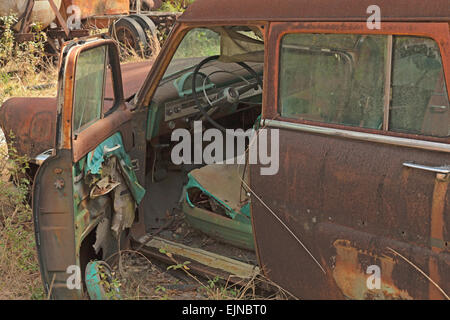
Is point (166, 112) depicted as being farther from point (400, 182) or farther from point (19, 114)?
point (400, 182)

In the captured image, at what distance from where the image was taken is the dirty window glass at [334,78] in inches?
89.3

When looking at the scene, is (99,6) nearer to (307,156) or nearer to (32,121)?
(32,121)

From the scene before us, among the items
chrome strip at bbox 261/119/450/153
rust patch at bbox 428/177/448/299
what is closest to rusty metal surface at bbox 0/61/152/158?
chrome strip at bbox 261/119/450/153

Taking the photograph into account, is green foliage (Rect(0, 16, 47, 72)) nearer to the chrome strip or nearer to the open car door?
the open car door

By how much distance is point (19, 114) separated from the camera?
3.80m

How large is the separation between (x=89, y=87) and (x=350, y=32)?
1341 millimetres

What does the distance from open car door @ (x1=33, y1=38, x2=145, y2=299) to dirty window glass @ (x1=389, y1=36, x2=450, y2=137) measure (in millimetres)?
1415

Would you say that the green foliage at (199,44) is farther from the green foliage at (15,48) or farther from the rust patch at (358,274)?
the green foliage at (15,48)

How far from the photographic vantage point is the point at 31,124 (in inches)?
147

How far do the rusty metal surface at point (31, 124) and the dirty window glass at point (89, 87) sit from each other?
868mm

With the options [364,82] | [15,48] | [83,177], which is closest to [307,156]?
[364,82]

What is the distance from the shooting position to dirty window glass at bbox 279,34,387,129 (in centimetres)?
227

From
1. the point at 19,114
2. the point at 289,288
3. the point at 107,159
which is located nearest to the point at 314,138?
the point at 289,288
